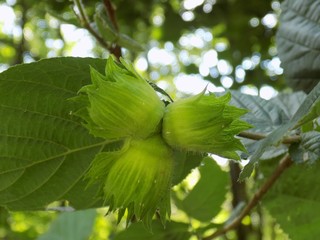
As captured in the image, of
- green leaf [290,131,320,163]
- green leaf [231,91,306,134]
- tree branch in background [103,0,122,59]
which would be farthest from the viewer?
tree branch in background [103,0,122,59]

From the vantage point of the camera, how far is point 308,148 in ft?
3.26

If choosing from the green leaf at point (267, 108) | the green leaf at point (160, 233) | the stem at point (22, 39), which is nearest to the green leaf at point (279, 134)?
the green leaf at point (267, 108)

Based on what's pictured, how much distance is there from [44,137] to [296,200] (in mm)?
644

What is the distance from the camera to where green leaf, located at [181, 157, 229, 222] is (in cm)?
148

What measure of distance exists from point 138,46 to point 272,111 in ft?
1.17

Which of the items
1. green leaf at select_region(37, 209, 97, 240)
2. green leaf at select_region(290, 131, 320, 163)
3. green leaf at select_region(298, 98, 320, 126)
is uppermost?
green leaf at select_region(298, 98, 320, 126)

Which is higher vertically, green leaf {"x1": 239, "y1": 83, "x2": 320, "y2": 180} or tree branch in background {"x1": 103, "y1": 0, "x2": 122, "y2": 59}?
tree branch in background {"x1": 103, "y1": 0, "x2": 122, "y2": 59}

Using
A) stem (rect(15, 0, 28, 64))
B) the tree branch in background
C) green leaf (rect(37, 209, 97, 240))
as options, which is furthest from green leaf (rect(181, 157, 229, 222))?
stem (rect(15, 0, 28, 64))

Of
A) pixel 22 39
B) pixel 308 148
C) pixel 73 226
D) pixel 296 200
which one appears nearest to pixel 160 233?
pixel 296 200

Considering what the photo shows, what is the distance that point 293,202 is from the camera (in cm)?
130

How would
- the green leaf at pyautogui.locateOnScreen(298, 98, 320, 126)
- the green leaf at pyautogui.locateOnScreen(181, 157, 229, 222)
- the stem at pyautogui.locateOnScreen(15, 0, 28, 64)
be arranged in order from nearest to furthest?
the green leaf at pyautogui.locateOnScreen(298, 98, 320, 126), the green leaf at pyautogui.locateOnScreen(181, 157, 229, 222), the stem at pyautogui.locateOnScreen(15, 0, 28, 64)

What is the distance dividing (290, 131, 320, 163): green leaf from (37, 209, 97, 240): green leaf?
114cm

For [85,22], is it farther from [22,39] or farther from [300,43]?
[22,39]

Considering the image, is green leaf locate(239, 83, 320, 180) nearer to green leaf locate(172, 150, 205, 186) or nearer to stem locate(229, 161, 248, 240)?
green leaf locate(172, 150, 205, 186)
